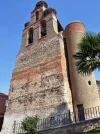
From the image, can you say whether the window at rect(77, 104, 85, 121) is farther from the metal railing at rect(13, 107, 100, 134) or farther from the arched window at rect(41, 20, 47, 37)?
the arched window at rect(41, 20, 47, 37)

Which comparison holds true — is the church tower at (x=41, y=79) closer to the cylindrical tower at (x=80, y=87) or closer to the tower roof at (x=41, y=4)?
the cylindrical tower at (x=80, y=87)

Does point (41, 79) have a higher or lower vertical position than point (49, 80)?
higher

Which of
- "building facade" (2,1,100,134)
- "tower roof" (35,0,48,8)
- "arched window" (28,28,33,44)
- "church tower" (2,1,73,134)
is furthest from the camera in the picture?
"tower roof" (35,0,48,8)

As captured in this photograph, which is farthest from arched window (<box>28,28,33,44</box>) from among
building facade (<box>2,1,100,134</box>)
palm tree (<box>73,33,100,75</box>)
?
palm tree (<box>73,33,100,75</box>)

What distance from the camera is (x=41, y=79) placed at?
19.1m

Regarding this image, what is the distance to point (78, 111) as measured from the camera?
53.3ft

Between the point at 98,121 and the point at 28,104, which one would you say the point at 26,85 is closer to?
the point at 28,104

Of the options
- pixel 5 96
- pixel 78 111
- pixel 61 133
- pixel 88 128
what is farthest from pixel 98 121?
pixel 5 96

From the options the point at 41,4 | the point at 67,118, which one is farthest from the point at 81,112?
the point at 41,4

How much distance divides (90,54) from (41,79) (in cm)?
734

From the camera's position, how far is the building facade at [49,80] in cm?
1664

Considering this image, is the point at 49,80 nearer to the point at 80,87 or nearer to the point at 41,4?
the point at 80,87

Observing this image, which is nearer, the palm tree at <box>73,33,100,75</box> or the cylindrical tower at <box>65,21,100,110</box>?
the palm tree at <box>73,33,100,75</box>

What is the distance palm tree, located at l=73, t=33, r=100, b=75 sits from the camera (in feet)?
43.3
